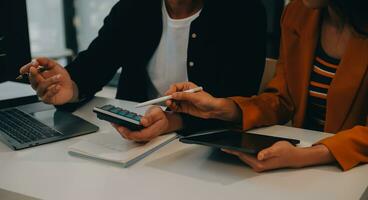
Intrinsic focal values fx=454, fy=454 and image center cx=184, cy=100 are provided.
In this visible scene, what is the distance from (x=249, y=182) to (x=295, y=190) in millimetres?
83

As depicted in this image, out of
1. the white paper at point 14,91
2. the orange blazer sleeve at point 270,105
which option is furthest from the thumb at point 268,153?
the white paper at point 14,91

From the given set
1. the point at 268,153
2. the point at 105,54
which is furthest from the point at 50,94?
the point at 268,153

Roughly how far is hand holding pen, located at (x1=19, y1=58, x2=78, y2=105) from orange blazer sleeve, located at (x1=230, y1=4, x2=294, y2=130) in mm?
475

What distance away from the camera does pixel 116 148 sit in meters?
0.97

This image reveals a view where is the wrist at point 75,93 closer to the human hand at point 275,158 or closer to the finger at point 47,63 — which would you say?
the finger at point 47,63

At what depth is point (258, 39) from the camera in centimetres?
136

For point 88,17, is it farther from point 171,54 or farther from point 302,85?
point 302,85

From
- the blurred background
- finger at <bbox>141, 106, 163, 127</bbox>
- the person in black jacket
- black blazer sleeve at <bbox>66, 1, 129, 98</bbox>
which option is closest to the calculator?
finger at <bbox>141, 106, 163, 127</bbox>

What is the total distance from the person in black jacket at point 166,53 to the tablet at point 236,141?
0.16 m

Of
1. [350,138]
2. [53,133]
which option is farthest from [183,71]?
[350,138]

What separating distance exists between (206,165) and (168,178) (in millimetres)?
98

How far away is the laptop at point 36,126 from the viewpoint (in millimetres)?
1026

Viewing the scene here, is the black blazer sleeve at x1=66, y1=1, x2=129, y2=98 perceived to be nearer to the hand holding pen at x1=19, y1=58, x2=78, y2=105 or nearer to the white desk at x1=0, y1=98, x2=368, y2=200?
the hand holding pen at x1=19, y1=58, x2=78, y2=105

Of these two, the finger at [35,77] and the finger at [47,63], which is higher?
the finger at [47,63]
